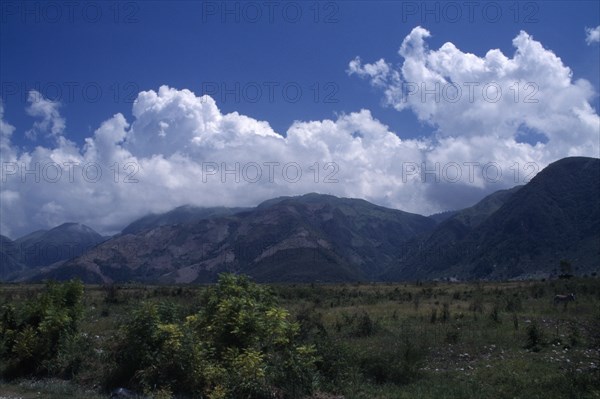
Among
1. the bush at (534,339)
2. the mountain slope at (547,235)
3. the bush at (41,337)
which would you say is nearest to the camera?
the bush at (41,337)

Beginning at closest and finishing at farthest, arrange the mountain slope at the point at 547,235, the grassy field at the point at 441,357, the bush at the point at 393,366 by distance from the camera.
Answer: the grassy field at the point at 441,357
the bush at the point at 393,366
the mountain slope at the point at 547,235

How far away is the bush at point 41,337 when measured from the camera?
16969mm

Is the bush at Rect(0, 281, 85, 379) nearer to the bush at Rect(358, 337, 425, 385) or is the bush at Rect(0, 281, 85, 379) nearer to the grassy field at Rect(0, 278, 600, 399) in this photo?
the grassy field at Rect(0, 278, 600, 399)

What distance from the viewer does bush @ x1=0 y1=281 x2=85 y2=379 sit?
17.0m

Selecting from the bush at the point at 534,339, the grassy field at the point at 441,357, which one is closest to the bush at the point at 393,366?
the grassy field at the point at 441,357

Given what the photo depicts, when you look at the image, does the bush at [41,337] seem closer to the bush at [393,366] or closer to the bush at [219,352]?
the bush at [219,352]

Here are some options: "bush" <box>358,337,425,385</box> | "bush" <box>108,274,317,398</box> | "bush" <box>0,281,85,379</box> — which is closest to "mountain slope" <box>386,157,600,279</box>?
"bush" <box>358,337,425,385</box>

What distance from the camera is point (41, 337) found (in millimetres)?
17547

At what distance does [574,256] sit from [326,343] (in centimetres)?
15400

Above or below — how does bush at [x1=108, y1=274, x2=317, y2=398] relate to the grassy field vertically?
above

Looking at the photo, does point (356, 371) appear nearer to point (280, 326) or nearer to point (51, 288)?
point (280, 326)

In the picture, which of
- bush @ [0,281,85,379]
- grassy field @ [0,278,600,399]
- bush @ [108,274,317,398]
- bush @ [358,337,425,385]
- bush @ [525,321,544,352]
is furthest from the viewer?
bush @ [525,321,544,352]

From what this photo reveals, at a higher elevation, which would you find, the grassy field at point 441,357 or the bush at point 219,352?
the bush at point 219,352

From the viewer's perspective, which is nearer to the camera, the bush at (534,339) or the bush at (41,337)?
the bush at (41,337)
